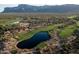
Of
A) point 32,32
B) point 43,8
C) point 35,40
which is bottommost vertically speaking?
point 35,40

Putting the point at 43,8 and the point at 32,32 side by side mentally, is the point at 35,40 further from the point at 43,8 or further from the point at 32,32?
the point at 43,8

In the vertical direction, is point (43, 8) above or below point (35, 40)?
above

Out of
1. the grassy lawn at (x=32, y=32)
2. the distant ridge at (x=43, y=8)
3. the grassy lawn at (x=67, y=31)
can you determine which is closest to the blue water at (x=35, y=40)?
the grassy lawn at (x=32, y=32)

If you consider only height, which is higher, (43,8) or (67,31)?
(43,8)

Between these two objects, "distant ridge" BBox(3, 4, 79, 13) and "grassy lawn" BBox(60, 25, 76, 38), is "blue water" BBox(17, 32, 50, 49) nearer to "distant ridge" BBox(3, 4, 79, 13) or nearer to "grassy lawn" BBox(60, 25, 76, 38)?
"grassy lawn" BBox(60, 25, 76, 38)

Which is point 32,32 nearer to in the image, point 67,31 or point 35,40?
point 35,40

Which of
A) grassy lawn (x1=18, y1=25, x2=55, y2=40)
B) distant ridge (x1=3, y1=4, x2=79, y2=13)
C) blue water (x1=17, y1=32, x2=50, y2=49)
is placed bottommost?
blue water (x1=17, y1=32, x2=50, y2=49)

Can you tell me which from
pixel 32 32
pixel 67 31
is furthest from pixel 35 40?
pixel 67 31

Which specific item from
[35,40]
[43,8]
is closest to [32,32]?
[35,40]

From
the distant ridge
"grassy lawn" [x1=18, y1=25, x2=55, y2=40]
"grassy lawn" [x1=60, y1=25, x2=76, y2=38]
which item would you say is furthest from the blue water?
the distant ridge

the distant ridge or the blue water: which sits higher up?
the distant ridge
